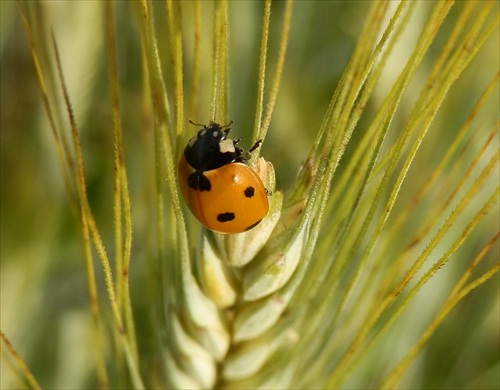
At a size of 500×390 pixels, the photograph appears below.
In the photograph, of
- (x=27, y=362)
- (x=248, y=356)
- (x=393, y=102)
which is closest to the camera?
(x=393, y=102)

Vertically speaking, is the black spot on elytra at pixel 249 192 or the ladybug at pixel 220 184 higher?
the black spot on elytra at pixel 249 192

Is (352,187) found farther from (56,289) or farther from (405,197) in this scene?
(56,289)

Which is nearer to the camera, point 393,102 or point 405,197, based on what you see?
point 393,102

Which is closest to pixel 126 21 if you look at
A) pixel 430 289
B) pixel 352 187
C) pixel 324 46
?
pixel 324 46

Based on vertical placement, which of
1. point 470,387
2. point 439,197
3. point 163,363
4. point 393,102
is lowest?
point 470,387
